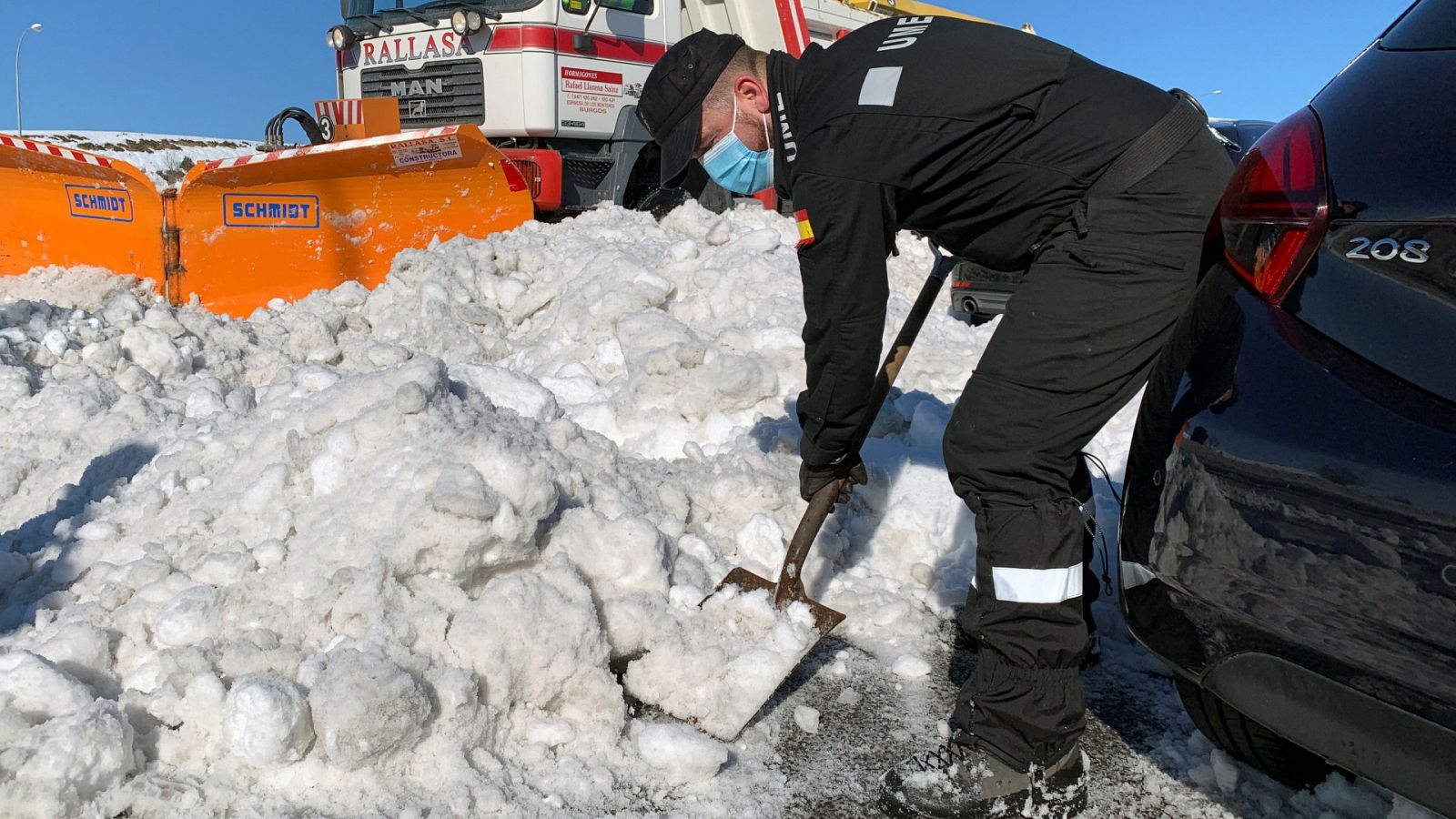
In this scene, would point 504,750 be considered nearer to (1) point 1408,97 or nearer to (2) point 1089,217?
(2) point 1089,217

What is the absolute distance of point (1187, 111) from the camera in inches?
87.3

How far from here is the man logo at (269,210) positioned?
5.77 metres

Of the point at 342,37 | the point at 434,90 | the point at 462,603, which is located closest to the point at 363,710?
the point at 462,603

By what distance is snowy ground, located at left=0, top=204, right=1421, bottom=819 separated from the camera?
200 cm

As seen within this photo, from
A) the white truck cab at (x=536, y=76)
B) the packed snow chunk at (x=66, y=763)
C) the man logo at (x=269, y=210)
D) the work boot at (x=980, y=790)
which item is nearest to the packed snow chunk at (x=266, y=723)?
the packed snow chunk at (x=66, y=763)

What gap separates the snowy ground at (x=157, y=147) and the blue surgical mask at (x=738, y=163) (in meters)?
17.9

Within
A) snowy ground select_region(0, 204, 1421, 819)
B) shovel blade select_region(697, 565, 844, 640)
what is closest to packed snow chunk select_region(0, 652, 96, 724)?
snowy ground select_region(0, 204, 1421, 819)

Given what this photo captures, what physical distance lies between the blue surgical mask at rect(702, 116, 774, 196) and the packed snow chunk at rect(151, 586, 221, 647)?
1547 mm

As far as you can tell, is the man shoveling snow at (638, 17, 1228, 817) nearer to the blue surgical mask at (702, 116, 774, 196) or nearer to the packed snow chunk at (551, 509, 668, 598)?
the blue surgical mask at (702, 116, 774, 196)

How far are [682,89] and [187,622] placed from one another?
1632 millimetres

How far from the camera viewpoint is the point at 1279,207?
1.68 m

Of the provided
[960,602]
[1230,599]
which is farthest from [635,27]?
[1230,599]

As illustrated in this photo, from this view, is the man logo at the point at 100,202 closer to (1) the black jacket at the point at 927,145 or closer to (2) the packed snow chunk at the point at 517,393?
(2) the packed snow chunk at the point at 517,393

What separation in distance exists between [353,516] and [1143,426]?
1785 millimetres
